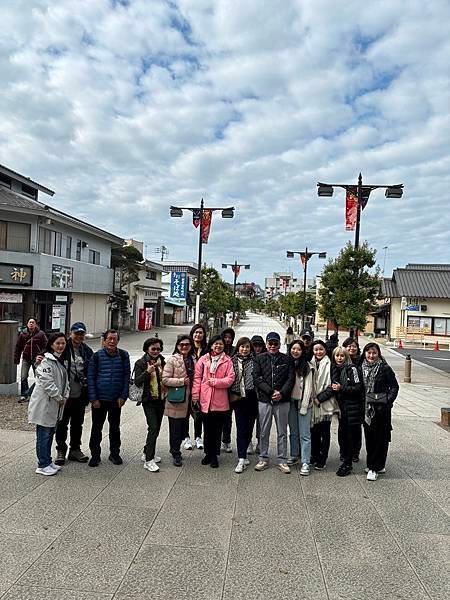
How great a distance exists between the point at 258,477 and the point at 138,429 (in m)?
2.88

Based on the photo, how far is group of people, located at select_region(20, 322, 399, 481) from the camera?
5.54 meters

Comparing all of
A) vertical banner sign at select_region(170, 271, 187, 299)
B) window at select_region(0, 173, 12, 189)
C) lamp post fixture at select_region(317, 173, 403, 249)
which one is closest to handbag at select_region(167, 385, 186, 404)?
lamp post fixture at select_region(317, 173, 403, 249)

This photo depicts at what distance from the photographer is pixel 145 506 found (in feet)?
14.8

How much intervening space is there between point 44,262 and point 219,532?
73.1 feet

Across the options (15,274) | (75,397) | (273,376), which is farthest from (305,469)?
(15,274)

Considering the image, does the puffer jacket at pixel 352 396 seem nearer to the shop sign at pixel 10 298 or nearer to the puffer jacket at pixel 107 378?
the puffer jacket at pixel 107 378

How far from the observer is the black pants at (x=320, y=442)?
5.76m

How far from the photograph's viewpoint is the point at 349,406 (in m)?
5.61

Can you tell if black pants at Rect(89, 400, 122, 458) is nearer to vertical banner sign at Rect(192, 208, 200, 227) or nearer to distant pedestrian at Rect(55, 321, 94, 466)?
distant pedestrian at Rect(55, 321, 94, 466)

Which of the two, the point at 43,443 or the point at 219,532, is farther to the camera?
the point at 43,443

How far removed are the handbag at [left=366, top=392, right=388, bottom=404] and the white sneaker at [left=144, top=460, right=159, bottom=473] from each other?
2613 mm

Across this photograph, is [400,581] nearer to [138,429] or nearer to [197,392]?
[197,392]

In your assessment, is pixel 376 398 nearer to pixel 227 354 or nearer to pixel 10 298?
pixel 227 354

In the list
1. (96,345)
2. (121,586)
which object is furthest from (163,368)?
(96,345)
